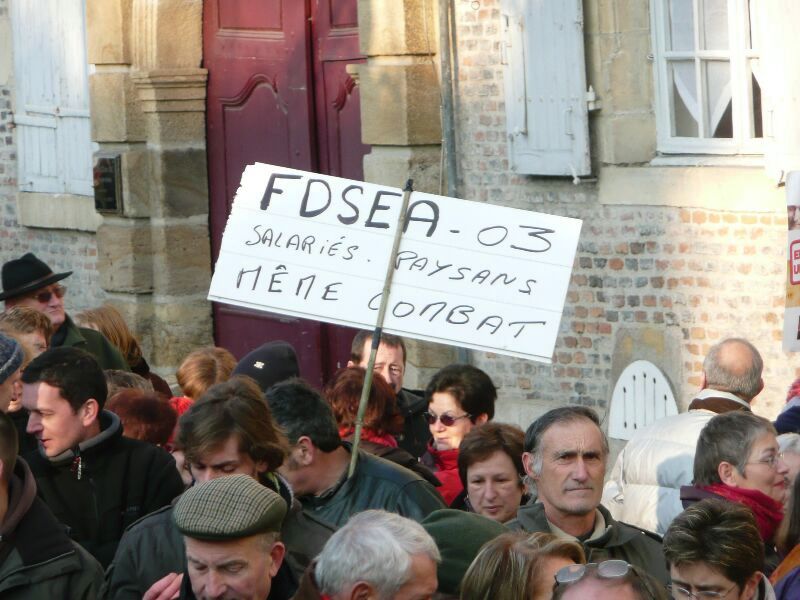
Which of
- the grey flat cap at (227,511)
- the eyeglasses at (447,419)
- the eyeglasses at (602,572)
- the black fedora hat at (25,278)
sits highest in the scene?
the black fedora hat at (25,278)

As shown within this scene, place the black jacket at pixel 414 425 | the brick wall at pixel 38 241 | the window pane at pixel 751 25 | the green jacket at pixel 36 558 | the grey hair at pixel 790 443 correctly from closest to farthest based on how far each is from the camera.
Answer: the green jacket at pixel 36 558 < the grey hair at pixel 790 443 < the black jacket at pixel 414 425 < the window pane at pixel 751 25 < the brick wall at pixel 38 241

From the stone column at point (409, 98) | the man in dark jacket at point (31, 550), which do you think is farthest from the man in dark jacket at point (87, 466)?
the stone column at point (409, 98)

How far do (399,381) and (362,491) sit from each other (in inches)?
93.0

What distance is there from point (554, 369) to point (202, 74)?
4.24 metres

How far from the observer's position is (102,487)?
5.50m

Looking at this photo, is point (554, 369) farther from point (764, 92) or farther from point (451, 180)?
point (764, 92)

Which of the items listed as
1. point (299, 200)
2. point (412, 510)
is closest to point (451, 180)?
point (299, 200)

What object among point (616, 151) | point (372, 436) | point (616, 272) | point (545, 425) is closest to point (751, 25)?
point (616, 151)

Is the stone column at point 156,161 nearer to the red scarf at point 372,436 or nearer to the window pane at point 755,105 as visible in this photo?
the window pane at point 755,105

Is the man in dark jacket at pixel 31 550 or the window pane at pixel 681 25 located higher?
the window pane at pixel 681 25

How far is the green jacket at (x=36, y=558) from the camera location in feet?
14.5

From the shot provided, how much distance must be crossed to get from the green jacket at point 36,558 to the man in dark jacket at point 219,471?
0.34ft

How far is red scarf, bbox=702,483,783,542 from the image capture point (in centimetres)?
532

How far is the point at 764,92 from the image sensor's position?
8.56 metres
